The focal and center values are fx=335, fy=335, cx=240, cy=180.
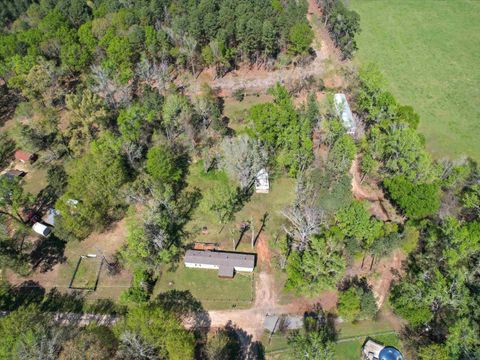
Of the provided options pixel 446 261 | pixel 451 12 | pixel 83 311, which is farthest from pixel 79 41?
pixel 451 12

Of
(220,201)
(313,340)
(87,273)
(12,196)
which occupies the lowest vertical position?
(87,273)

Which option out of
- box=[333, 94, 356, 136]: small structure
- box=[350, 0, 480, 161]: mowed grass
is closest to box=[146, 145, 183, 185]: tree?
box=[333, 94, 356, 136]: small structure

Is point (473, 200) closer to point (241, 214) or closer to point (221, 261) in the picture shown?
point (241, 214)

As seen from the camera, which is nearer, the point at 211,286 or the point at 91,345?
the point at 91,345

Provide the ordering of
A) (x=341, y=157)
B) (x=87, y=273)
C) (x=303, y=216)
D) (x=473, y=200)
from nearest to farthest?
(x=303, y=216) → (x=87, y=273) → (x=473, y=200) → (x=341, y=157)

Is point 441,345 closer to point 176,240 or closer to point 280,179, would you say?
point 280,179

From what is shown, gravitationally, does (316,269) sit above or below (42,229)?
above

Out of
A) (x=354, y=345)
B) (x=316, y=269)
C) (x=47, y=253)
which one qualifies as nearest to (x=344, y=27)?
(x=316, y=269)
